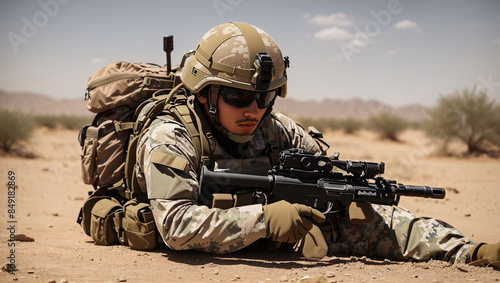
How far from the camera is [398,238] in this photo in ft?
13.0

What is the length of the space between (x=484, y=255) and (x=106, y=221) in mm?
3274

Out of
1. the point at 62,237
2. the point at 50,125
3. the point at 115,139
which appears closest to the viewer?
the point at 115,139

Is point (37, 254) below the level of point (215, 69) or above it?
below

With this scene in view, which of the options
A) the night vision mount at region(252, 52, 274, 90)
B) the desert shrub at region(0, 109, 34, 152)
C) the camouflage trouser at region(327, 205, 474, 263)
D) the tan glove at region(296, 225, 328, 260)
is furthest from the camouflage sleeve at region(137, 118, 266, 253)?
the desert shrub at region(0, 109, 34, 152)

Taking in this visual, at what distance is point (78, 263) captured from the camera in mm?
3330

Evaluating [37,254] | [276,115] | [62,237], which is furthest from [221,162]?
[62,237]

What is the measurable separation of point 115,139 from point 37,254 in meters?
1.20

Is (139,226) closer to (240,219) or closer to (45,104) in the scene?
(240,219)

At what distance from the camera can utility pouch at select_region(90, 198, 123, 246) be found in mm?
3992

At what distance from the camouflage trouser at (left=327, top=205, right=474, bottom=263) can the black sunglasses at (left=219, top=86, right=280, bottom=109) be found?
1360mm

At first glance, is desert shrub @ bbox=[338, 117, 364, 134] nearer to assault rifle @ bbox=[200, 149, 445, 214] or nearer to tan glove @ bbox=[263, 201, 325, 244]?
assault rifle @ bbox=[200, 149, 445, 214]

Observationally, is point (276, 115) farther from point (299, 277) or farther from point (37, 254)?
point (37, 254)

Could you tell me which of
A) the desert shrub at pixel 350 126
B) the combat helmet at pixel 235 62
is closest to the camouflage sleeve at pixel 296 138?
the combat helmet at pixel 235 62

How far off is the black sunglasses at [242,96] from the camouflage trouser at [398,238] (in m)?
1.36
